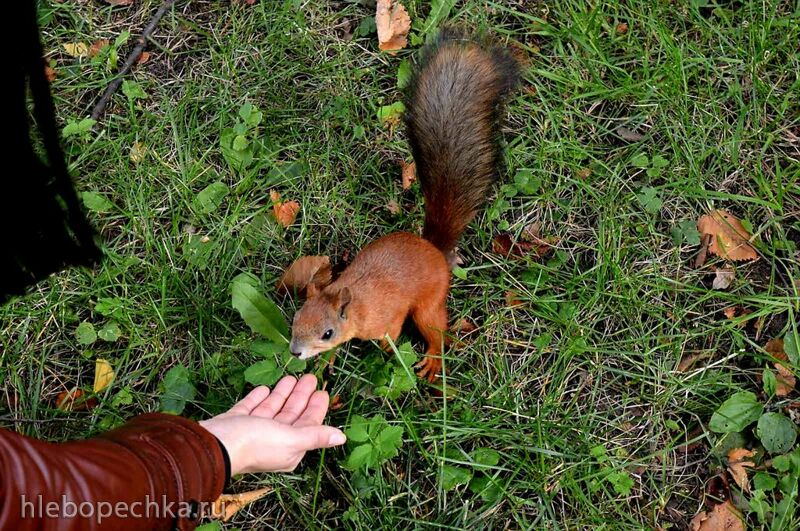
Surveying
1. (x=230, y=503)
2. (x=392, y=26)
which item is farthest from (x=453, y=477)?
(x=392, y=26)

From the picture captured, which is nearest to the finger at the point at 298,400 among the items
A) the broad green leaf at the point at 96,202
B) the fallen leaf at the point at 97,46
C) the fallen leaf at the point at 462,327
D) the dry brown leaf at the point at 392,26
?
the fallen leaf at the point at 462,327

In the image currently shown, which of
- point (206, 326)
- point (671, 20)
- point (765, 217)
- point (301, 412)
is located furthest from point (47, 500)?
point (671, 20)

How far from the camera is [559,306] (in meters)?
2.33

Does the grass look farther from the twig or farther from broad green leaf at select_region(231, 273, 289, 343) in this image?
broad green leaf at select_region(231, 273, 289, 343)

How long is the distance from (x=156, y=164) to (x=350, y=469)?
4.26 feet

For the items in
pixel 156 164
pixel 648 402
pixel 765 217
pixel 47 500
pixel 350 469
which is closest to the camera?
pixel 47 500

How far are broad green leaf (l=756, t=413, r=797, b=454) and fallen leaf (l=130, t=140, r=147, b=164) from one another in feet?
7.07

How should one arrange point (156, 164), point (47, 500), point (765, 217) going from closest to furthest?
point (47, 500)
point (765, 217)
point (156, 164)

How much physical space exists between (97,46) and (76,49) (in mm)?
77

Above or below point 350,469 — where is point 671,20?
above

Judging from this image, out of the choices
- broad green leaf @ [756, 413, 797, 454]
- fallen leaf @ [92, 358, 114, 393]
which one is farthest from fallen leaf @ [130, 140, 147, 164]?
broad green leaf @ [756, 413, 797, 454]

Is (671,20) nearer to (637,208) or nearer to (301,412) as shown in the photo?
(637,208)

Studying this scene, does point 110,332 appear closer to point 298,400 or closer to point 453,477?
point 298,400

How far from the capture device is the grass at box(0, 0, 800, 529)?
2.11 meters
